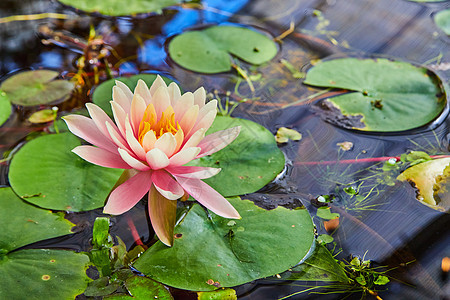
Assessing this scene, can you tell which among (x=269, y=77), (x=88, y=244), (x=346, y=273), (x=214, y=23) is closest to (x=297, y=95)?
(x=269, y=77)

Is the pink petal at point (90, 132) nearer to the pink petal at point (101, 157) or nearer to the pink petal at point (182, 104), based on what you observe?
the pink petal at point (101, 157)

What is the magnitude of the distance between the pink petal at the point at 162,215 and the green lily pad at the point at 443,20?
2441 millimetres

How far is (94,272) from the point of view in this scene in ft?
5.22

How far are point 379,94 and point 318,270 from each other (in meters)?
1.21

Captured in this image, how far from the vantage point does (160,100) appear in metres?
1.63

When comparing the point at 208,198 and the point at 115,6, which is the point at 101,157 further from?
the point at 115,6

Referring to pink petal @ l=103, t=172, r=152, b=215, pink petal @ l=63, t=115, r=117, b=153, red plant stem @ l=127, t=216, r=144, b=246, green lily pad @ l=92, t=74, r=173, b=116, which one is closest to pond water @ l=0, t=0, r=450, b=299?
red plant stem @ l=127, t=216, r=144, b=246

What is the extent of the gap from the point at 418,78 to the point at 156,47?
1.65 meters

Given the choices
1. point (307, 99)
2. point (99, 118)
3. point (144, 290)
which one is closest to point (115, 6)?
point (307, 99)

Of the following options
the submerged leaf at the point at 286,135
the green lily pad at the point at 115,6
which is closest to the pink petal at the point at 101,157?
the submerged leaf at the point at 286,135

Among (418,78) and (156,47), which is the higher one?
(418,78)

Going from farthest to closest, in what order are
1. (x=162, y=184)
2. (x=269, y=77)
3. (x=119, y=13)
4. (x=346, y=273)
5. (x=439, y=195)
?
(x=119, y=13), (x=269, y=77), (x=439, y=195), (x=346, y=273), (x=162, y=184)

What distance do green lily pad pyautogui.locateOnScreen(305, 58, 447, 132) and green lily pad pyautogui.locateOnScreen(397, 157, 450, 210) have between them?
272 millimetres

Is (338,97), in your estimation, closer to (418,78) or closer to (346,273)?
(418,78)
